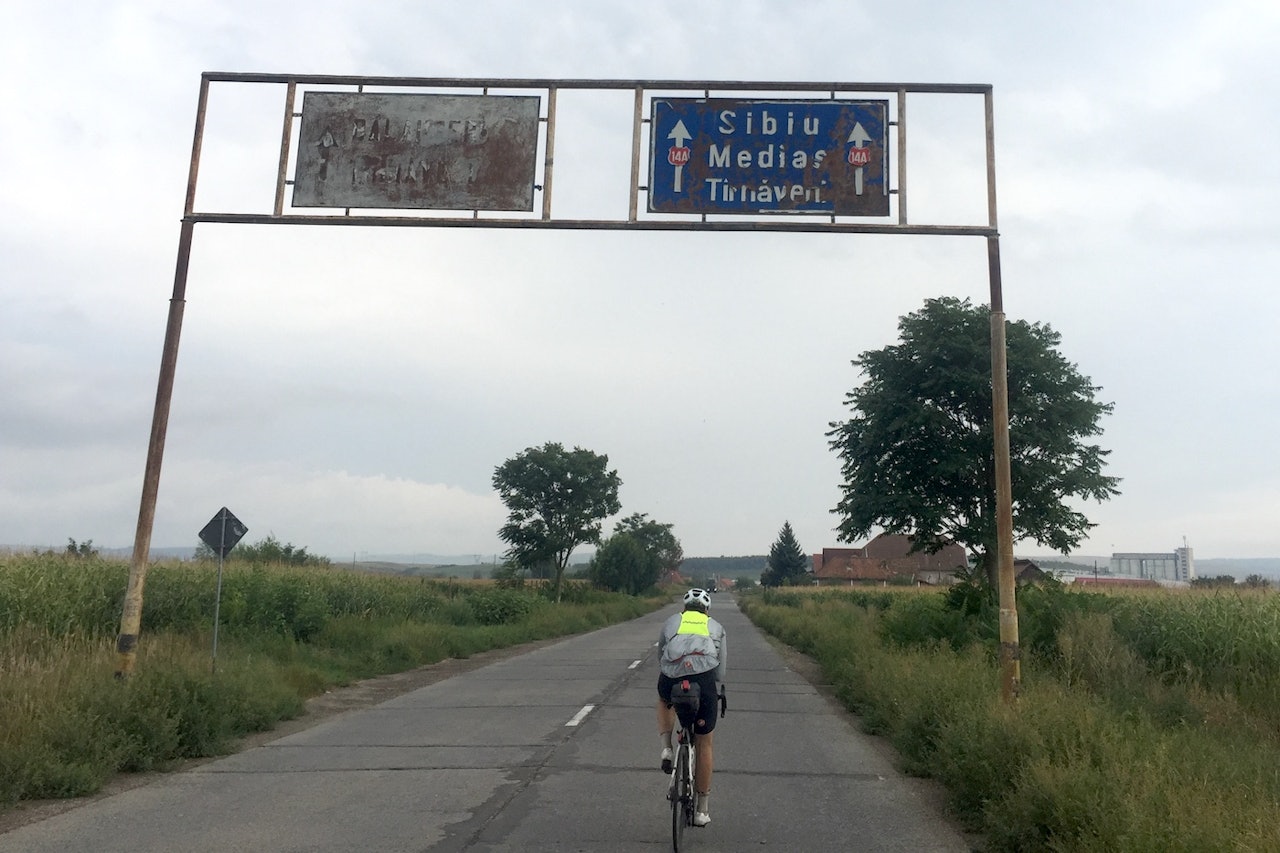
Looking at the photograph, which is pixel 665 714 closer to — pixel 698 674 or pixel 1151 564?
pixel 698 674

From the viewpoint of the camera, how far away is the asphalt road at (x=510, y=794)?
6980mm

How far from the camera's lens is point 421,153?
37.0 feet

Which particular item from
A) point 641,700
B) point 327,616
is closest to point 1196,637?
point 641,700

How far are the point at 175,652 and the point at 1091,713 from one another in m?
12.0

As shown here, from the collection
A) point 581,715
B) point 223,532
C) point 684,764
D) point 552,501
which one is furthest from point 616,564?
point 684,764

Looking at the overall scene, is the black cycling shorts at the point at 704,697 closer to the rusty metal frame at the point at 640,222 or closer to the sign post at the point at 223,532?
the rusty metal frame at the point at 640,222

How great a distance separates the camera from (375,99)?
37.6 feet

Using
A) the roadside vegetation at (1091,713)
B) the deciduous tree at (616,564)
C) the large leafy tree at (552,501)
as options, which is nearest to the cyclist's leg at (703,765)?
the roadside vegetation at (1091,713)

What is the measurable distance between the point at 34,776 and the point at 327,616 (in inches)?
609

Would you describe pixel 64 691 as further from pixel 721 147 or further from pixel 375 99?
pixel 721 147

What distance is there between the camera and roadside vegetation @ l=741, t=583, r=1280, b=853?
6.07 meters

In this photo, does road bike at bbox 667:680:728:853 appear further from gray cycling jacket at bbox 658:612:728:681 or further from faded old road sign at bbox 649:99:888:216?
faded old road sign at bbox 649:99:888:216

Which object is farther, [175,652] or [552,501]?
[552,501]

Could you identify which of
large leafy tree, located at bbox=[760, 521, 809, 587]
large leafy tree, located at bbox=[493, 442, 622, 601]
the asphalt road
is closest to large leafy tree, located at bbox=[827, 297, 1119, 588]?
the asphalt road
